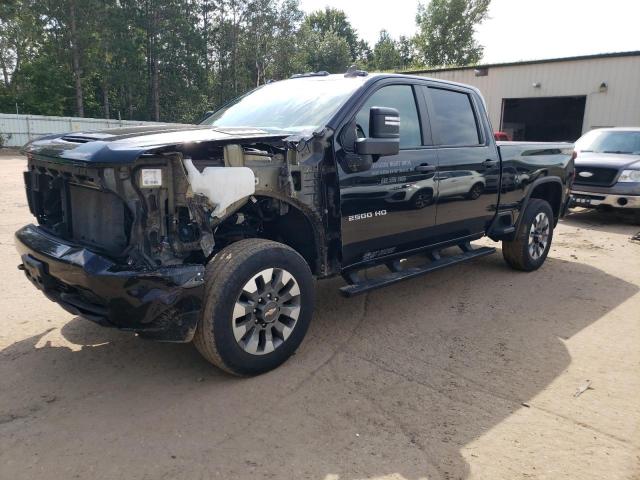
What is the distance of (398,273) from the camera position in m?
4.32

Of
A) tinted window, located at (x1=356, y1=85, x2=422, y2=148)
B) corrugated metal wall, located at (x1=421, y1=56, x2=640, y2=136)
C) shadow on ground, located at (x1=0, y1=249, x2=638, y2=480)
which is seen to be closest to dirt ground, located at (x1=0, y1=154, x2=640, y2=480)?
shadow on ground, located at (x1=0, y1=249, x2=638, y2=480)

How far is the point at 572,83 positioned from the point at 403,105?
1659 centimetres

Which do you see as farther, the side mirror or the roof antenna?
the roof antenna

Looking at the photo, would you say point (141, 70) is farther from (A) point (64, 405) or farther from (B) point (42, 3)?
(A) point (64, 405)

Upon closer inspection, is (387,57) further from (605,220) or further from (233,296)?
(233,296)

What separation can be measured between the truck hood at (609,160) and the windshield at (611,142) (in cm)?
36

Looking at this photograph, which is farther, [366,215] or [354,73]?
[354,73]

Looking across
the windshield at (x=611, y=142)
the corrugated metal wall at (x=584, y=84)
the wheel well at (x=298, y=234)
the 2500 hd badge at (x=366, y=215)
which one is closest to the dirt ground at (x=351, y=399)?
the wheel well at (x=298, y=234)

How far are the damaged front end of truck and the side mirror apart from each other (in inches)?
11.3

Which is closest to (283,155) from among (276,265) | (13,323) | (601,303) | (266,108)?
(276,265)

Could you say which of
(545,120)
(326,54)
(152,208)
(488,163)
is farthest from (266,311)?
(326,54)

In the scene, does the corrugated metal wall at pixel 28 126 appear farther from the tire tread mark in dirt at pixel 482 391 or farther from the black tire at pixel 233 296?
the tire tread mark in dirt at pixel 482 391

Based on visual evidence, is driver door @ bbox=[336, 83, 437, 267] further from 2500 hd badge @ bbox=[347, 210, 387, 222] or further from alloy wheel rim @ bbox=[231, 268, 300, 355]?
alloy wheel rim @ bbox=[231, 268, 300, 355]

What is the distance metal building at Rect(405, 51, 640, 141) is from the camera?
55.1 feet
